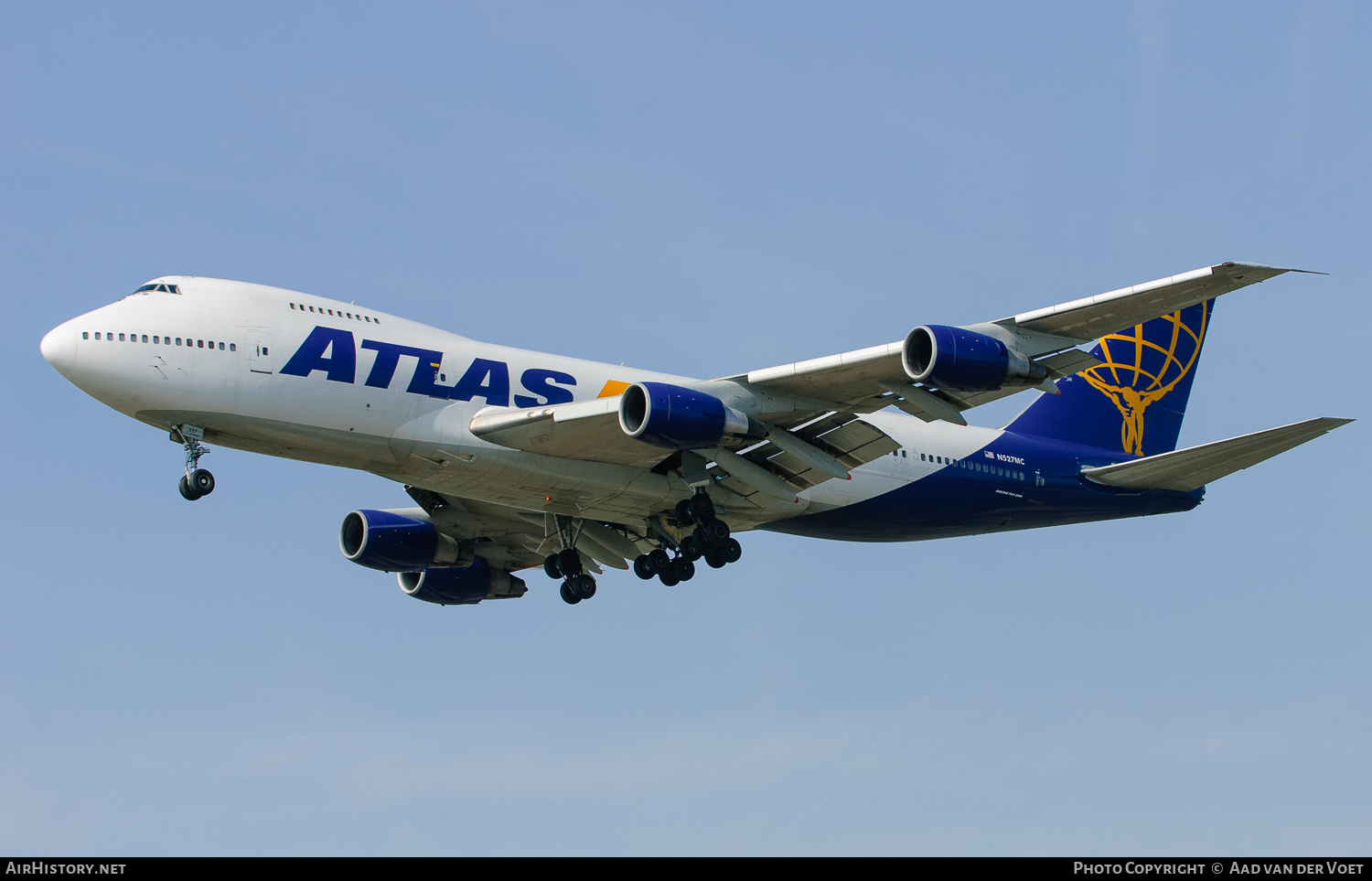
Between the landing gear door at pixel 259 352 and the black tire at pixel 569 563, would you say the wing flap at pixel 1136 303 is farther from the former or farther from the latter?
the landing gear door at pixel 259 352

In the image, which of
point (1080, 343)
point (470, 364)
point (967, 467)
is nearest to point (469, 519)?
point (470, 364)

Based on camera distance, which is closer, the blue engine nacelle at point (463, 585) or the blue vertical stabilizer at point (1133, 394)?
the blue engine nacelle at point (463, 585)

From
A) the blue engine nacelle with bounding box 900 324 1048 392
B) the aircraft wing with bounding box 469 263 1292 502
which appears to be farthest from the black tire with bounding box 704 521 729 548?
the blue engine nacelle with bounding box 900 324 1048 392

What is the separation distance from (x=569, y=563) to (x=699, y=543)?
418 cm

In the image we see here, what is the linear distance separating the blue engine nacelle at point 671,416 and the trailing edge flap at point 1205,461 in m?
11.5

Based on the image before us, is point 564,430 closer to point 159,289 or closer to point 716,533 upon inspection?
point 716,533

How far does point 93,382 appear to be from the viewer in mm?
24906

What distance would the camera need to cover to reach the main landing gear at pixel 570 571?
3228 centimetres

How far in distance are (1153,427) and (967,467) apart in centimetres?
722

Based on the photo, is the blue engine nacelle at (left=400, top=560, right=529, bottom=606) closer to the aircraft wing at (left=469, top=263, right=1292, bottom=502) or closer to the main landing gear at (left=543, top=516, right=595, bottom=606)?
the main landing gear at (left=543, top=516, right=595, bottom=606)

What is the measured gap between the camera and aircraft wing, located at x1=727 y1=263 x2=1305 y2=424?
77.0ft

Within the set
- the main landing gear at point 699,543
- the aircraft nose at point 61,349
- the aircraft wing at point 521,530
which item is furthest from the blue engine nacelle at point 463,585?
the aircraft nose at point 61,349
